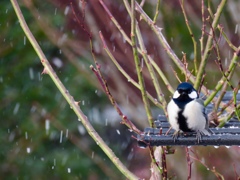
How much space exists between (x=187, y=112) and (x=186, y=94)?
87 mm

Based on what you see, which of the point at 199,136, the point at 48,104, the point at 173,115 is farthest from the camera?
the point at 48,104

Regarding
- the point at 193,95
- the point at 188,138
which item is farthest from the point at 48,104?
the point at 188,138

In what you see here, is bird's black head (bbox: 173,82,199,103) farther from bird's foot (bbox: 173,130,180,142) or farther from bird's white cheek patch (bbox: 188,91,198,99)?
bird's foot (bbox: 173,130,180,142)

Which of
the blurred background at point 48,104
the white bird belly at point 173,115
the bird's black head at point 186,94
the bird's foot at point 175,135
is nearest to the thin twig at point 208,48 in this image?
the bird's black head at point 186,94

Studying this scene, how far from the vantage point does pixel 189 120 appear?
10.3ft

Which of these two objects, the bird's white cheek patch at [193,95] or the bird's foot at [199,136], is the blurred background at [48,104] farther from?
the bird's foot at [199,136]

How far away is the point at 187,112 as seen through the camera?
3.16m

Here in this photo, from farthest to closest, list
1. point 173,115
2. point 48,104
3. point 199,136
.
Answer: point 48,104 < point 173,115 < point 199,136

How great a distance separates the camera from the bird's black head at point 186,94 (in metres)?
3.18

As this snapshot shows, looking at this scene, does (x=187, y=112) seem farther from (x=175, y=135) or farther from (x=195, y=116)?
(x=175, y=135)

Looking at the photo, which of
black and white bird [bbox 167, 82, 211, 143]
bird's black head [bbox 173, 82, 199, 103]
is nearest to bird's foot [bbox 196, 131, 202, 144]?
black and white bird [bbox 167, 82, 211, 143]

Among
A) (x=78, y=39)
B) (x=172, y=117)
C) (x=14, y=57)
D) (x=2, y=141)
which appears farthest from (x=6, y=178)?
(x=172, y=117)

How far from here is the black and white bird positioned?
307cm

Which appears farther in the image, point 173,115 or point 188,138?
point 173,115
